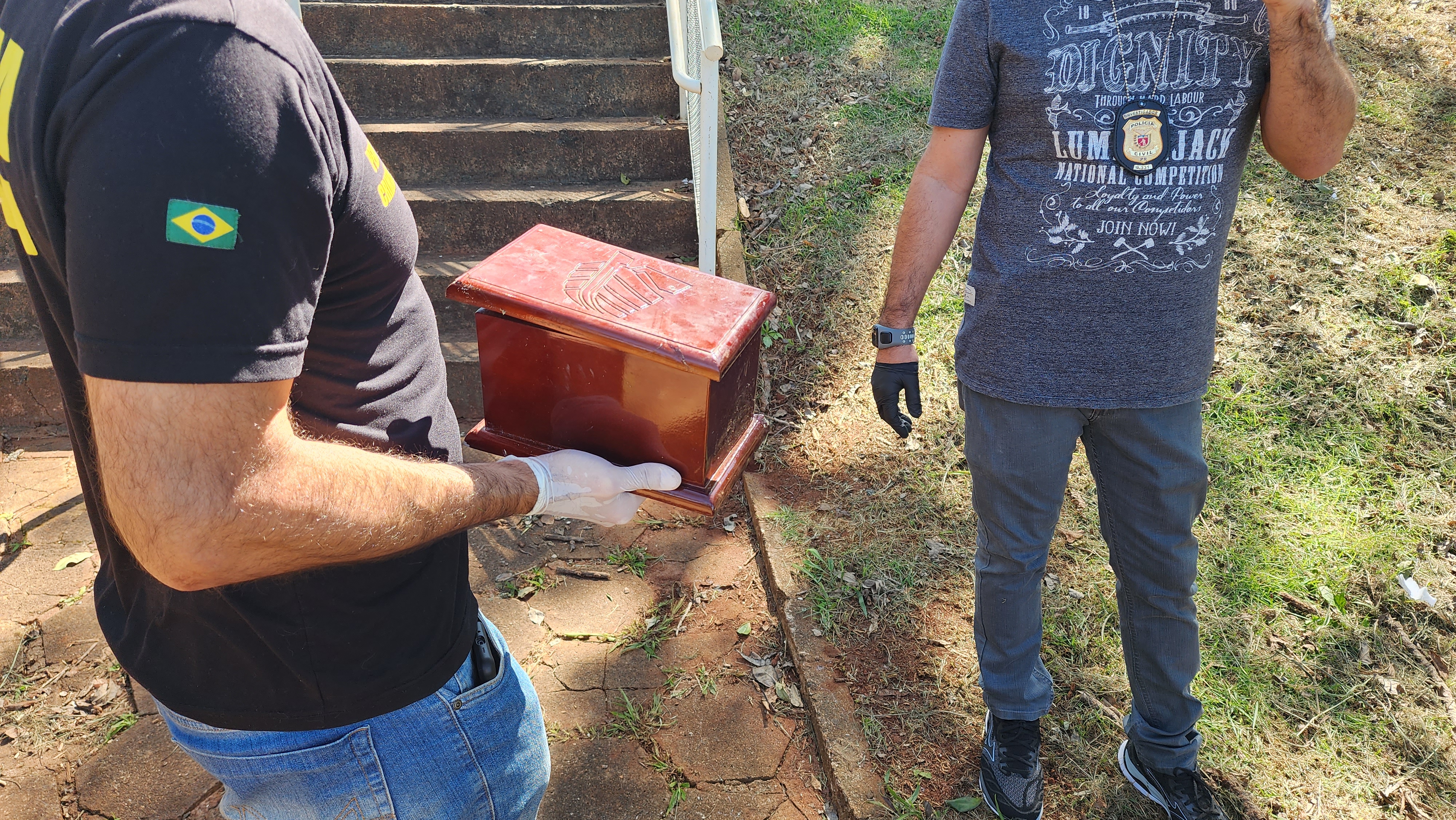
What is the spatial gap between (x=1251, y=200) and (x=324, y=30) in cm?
492

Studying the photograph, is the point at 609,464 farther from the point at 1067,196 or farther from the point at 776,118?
the point at 776,118

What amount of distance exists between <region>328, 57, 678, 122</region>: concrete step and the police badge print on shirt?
316 cm

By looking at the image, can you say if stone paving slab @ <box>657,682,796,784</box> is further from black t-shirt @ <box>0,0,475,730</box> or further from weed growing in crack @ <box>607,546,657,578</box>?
black t-shirt @ <box>0,0,475,730</box>

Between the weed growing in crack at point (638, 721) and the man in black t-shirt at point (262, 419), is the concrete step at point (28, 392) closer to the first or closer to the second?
the weed growing in crack at point (638, 721)

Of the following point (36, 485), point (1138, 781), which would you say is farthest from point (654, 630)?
point (36, 485)

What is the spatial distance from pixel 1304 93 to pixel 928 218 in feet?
2.77

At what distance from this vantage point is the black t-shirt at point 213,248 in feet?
2.59

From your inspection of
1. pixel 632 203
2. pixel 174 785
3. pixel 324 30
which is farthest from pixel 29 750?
pixel 324 30

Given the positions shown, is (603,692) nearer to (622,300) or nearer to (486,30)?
(622,300)

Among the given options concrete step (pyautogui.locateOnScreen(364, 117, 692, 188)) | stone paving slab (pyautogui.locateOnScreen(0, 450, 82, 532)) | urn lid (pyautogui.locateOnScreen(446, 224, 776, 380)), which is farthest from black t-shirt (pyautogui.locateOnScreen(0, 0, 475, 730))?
concrete step (pyautogui.locateOnScreen(364, 117, 692, 188))

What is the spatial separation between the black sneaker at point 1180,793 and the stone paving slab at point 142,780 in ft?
8.42

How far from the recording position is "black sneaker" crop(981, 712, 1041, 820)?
2318mm

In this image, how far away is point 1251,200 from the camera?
4.40 metres

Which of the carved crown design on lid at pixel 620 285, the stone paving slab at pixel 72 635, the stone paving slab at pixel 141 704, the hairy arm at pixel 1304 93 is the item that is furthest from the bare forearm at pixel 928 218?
the stone paving slab at pixel 72 635
